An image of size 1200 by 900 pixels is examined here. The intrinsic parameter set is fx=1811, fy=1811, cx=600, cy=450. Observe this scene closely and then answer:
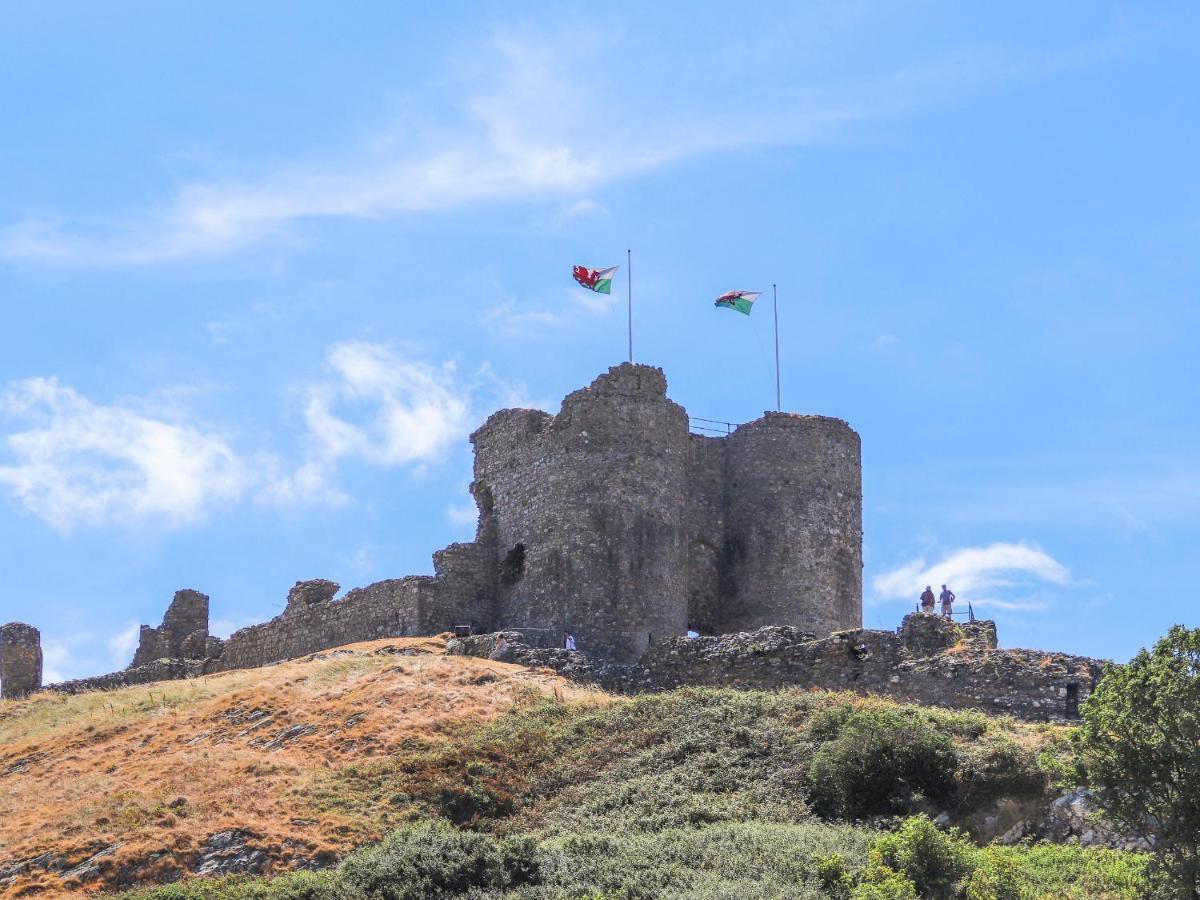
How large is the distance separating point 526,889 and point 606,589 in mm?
16264

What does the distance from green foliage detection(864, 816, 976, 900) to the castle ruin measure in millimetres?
12492

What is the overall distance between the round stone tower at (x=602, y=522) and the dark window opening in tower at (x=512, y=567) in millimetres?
23

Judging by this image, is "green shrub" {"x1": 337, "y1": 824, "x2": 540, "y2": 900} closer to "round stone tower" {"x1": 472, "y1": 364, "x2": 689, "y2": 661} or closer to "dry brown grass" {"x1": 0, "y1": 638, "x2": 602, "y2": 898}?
"dry brown grass" {"x1": 0, "y1": 638, "x2": 602, "y2": 898}

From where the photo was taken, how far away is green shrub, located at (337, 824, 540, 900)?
22922 millimetres

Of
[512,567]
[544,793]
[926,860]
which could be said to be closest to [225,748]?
[544,793]

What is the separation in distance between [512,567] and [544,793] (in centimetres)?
1419

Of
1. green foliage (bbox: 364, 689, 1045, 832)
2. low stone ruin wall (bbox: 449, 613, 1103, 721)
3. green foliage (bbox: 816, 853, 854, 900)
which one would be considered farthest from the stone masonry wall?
green foliage (bbox: 816, 853, 854, 900)

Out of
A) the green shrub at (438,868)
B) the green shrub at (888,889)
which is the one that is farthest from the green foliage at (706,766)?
the green shrub at (888,889)

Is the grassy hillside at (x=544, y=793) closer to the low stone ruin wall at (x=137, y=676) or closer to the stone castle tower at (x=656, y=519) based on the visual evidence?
Result: the stone castle tower at (x=656, y=519)

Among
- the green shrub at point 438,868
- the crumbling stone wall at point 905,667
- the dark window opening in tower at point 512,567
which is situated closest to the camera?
the green shrub at point 438,868

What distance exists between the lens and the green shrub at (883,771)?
25391 millimetres

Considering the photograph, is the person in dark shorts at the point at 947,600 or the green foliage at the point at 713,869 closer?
the green foliage at the point at 713,869

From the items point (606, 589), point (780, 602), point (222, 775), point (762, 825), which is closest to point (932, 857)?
point (762, 825)

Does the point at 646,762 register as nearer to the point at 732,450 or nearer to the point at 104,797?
the point at 104,797
